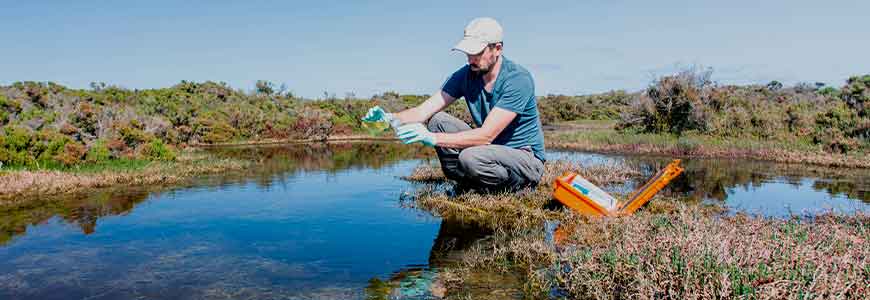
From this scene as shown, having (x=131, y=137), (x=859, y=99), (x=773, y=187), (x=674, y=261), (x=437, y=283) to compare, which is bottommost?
(x=773, y=187)

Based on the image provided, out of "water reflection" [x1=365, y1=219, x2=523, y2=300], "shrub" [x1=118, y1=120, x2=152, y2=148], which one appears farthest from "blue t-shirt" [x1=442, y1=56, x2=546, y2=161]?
"shrub" [x1=118, y1=120, x2=152, y2=148]

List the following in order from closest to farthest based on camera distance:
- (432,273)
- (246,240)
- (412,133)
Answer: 1. (432,273)
2. (412,133)
3. (246,240)

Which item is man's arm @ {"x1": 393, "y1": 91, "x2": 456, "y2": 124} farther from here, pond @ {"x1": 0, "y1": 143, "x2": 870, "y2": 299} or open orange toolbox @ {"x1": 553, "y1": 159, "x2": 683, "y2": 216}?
open orange toolbox @ {"x1": 553, "y1": 159, "x2": 683, "y2": 216}

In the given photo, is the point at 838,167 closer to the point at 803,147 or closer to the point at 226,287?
the point at 803,147

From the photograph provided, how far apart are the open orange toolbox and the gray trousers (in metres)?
0.40

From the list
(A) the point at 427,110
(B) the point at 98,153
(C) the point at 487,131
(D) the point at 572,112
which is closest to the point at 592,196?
(C) the point at 487,131

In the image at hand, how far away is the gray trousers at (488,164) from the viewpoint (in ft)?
18.2

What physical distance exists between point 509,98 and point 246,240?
108 inches

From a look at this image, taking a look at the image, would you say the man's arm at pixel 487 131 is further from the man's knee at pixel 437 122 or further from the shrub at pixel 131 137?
the shrub at pixel 131 137

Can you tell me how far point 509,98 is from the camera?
5.17 metres

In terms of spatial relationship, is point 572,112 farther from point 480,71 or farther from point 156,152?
point 480,71

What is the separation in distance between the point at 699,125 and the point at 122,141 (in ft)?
66.6

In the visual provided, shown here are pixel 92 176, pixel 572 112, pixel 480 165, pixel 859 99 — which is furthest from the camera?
pixel 572 112

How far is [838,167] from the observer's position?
14016 mm
